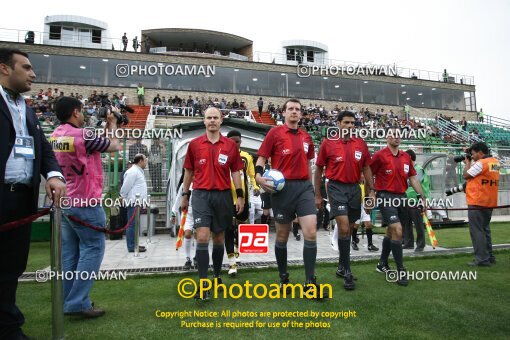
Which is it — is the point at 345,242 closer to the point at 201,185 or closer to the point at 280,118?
the point at 201,185

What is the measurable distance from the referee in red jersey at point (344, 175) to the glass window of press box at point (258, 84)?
93.9 ft

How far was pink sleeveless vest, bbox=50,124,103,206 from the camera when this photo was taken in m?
3.72

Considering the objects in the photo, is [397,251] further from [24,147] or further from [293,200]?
[24,147]

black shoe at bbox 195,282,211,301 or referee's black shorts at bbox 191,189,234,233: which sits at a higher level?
referee's black shorts at bbox 191,189,234,233

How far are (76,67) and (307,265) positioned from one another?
32236 mm

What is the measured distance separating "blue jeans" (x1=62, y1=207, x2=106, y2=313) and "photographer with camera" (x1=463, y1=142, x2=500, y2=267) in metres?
6.04

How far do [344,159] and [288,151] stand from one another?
0.87m

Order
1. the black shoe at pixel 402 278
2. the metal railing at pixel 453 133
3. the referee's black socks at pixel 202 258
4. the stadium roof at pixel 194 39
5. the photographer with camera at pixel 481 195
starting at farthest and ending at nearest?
1. the stadium roof at pixel 194 39
2. the metal railing at pixel 453 133
3. the photographer with camera at pixel 481 195
4. the black shoe at pixel 402 278
5. the referee's black socks at pixel 202 258

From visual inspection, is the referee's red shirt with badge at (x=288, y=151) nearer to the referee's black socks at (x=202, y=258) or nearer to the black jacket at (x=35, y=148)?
the referee's black socks at (x=202, y=258)

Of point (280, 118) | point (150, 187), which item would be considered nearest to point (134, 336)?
point (150, 187)

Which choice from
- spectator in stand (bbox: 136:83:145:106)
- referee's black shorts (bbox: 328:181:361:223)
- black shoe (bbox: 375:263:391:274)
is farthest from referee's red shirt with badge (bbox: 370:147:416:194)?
spectator in stand (bbox: 136:83:145:106)

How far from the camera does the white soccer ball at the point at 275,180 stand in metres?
4.37

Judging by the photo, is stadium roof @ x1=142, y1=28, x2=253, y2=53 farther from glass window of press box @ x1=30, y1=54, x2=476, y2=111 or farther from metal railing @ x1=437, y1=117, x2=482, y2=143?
metal railing @ x1=437, y1=117, x2=482, y2=143

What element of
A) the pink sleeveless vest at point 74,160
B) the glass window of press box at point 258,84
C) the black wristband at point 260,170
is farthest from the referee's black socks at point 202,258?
the glass window of press box at point 258,84
